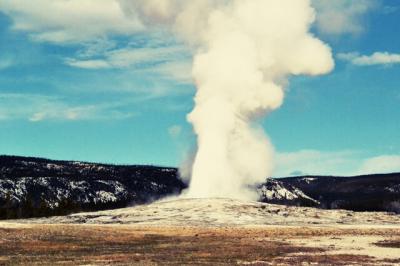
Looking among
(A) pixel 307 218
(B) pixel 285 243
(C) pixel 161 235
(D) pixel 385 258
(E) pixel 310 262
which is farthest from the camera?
(A) pixel 307 218

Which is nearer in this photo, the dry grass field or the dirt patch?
the dry grass field

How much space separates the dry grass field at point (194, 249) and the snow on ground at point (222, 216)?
973 inches

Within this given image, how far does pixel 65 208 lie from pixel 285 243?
10287cm

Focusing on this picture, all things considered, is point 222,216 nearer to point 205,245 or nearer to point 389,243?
point 205,245

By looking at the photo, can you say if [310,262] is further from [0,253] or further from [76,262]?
[0,253]

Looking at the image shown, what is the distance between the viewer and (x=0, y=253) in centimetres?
4934

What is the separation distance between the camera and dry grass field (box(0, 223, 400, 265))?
4303 cm

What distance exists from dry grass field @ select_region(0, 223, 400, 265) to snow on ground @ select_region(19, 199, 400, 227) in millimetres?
24709

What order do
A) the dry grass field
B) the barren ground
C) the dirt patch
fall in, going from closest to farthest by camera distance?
the dry grass field → the barren ground → the dirt patch

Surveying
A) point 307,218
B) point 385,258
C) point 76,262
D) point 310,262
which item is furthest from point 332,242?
point 307,218

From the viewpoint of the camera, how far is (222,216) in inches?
4222

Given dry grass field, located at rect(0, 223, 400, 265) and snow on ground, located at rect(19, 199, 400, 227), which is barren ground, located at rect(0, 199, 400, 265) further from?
snow on ground, located at rect(19, 199, 400, 227)

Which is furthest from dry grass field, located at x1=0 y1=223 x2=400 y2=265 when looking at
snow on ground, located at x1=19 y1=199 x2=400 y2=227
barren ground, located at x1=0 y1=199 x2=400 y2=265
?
snow on ground, located at x1=19 y1=199 x2=400 y2=227


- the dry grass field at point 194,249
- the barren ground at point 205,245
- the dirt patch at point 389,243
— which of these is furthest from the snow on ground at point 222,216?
the dirt patch at point 389,243
